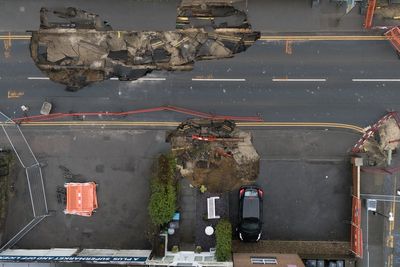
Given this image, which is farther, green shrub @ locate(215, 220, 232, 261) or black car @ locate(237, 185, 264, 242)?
black car @ locate(237, 185, 264, 242)

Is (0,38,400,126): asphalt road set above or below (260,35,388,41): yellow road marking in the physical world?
below

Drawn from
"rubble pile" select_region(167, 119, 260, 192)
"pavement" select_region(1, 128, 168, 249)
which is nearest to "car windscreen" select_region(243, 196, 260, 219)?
"rubble pile" select_region(167, 119, 260, 192)

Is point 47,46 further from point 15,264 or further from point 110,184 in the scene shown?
point 15,264

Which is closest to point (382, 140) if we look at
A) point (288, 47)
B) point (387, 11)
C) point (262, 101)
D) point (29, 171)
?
point (262, 101)

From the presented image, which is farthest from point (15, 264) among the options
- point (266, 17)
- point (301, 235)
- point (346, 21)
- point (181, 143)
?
point (346, 21)

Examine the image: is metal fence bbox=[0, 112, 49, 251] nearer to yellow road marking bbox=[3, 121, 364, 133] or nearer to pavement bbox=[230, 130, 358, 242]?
yellow road marking bbox=[3, 121, 364, 133]

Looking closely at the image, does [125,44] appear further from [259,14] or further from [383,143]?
[383,143]
